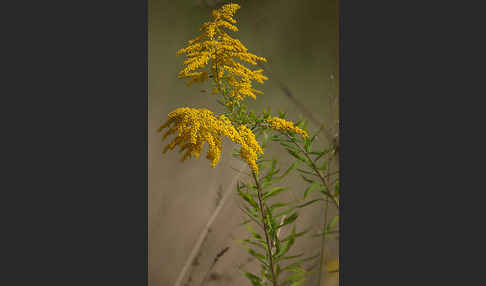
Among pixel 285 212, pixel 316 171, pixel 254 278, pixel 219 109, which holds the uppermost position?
pixel 219 109

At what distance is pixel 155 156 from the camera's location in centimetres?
218

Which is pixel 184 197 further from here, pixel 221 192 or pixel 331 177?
pixel 331 177

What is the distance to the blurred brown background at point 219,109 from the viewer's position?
2125mm

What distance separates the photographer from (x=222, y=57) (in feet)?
6.51

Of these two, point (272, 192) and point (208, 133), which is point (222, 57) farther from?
point (272, 192)

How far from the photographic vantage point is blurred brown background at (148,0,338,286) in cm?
212

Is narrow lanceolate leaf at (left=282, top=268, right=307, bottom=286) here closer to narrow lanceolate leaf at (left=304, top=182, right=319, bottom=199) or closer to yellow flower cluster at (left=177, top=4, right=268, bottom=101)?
narrow lanceolate leaf at (left=304, top=182, right=319, bottom=199)

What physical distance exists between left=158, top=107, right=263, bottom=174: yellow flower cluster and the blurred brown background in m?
0.26

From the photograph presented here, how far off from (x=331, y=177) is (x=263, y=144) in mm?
396

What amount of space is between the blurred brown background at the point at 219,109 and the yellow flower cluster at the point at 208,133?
0.26 meters

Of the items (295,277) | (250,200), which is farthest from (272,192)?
(295,277)

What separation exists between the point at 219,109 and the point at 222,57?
0.95ft

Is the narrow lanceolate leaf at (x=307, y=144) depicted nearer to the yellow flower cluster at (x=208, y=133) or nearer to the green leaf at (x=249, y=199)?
the yellow flower cluster at (x=208, y=133)

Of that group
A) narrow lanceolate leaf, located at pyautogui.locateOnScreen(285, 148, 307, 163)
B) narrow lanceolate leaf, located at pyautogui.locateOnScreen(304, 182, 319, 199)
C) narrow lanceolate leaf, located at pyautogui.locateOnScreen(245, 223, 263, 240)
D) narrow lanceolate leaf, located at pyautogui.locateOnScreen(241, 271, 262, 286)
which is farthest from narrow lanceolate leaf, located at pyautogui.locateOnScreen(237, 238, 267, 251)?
narrow lanceolate leaf, located at pyautogui.locateOnScreen(285, 148, 307, 163)
